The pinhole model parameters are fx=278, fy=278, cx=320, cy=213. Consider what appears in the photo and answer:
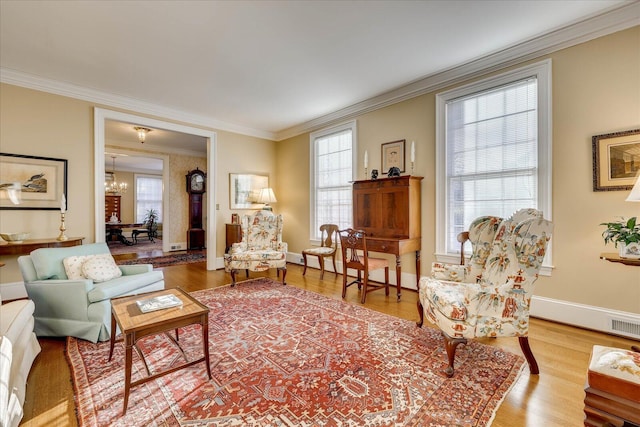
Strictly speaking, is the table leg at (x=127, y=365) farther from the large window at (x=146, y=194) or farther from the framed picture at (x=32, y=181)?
the large window at (x=146, y=194)

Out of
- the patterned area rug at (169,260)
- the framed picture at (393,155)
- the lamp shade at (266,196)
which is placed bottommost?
the patterned area rug at (169,260)

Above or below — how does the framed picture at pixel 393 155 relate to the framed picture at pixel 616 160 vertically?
above

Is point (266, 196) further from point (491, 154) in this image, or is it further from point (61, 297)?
point (491, 154)

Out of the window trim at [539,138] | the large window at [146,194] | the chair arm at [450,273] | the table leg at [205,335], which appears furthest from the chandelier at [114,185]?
the chair arm at [450,273]

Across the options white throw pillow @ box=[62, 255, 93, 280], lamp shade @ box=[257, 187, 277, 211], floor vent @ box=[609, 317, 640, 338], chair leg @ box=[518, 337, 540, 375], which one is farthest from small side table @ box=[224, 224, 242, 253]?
floor vent @ box=[609, 317, 640, 338]

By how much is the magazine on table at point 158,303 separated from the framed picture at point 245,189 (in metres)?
3.63

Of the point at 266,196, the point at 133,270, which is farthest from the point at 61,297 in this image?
the point at 266,196

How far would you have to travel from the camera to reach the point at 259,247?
4535 mm

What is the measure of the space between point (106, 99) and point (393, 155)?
14.1ft

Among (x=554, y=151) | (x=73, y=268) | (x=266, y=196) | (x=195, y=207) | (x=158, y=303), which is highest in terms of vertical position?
(x=554, y=151)

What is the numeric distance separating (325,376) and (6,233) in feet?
13.8

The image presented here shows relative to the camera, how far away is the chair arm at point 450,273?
2518mm

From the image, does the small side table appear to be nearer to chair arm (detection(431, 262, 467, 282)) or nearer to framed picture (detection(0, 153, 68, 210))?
framed picture (detection(0, 153, 68, 210))

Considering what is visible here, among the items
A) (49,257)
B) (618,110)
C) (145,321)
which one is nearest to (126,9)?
(49,257)
